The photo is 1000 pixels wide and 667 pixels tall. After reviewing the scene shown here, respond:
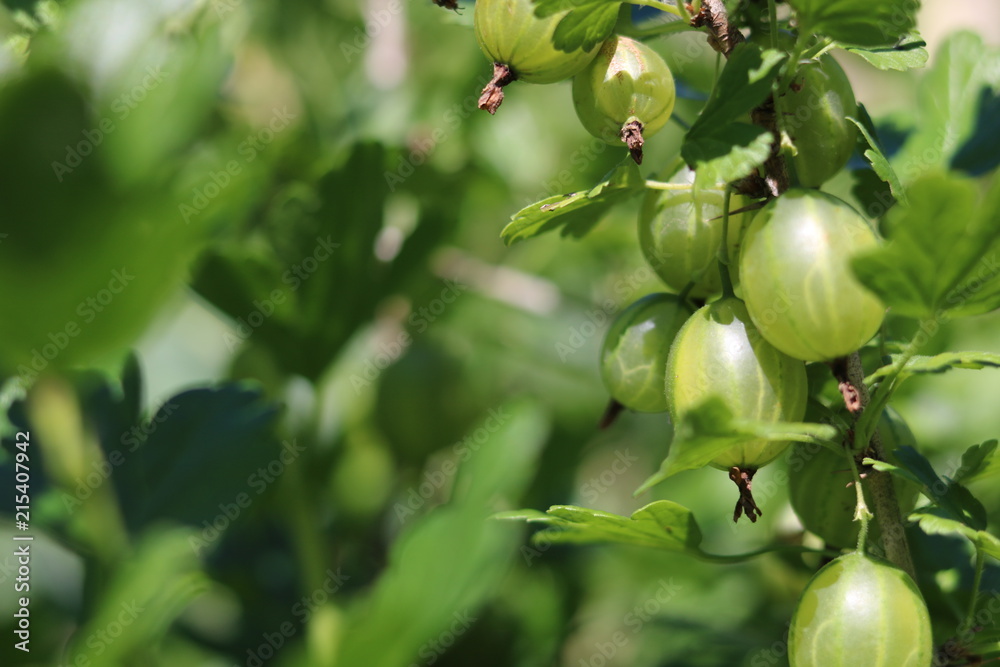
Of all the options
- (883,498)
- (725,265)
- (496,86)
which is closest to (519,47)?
(496,86)

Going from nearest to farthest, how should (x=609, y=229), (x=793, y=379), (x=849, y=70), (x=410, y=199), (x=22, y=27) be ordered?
(x=793, y=379) → (x=22, y=27) → (x=609, y=229) → (x=410, y=199) → (x=849, y=70)

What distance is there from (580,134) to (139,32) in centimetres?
69

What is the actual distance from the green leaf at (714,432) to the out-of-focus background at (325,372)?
0.20 metres

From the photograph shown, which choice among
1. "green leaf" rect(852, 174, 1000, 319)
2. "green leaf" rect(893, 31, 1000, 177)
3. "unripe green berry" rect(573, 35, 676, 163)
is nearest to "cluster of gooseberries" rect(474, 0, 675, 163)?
"unripe green berry" rect(573, 35, 676, 163)

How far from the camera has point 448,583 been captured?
514mm

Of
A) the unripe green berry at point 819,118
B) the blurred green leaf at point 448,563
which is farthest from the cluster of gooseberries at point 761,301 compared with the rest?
the blurred green leaf at point 448,563

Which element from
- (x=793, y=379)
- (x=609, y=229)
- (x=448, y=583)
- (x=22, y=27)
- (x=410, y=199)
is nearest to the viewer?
(x=793, y=379)

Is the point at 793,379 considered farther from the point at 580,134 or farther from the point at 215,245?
the point at 580,134

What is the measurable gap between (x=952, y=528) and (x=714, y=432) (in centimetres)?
11

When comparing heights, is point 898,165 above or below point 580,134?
above

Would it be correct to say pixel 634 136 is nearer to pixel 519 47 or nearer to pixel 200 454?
A: pixel 519 47

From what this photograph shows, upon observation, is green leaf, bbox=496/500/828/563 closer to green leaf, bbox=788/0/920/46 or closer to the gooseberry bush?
the gooseberry bush

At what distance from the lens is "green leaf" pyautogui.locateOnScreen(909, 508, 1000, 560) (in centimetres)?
36

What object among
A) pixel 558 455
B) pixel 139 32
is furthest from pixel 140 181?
pixel 558 455
